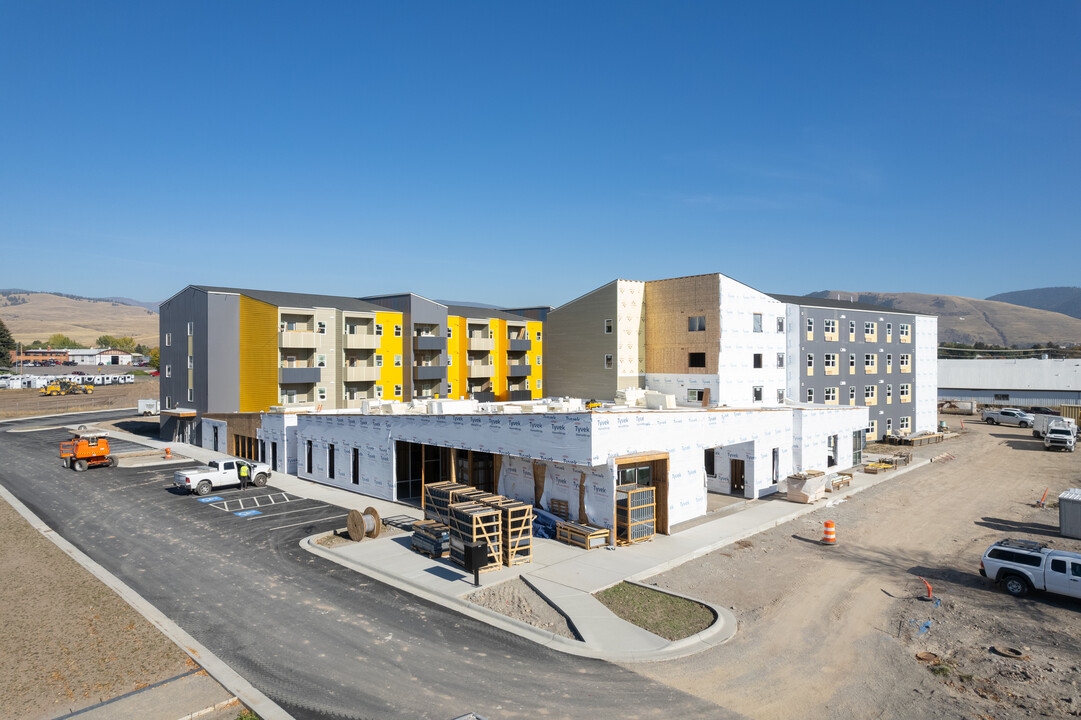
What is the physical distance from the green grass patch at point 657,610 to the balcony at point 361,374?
4095cm

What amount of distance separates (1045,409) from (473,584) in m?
76.7

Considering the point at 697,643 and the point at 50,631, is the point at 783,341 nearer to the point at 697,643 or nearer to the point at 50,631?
the point at 697,643

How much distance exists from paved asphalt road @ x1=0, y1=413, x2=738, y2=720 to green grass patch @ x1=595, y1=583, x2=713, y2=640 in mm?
2379

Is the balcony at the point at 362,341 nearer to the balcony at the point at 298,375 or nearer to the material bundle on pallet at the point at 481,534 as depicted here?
the balcony at the point at 298,375

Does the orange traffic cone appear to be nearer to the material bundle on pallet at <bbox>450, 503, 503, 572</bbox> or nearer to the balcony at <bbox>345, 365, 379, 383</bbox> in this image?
the material bundle on pallet at <bbox>450, 503, 503, 572</bbox>

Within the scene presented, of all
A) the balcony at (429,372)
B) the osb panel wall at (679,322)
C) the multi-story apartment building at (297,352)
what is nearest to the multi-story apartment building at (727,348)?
the osb panel wall at (679,322)

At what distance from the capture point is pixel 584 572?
1925 cm

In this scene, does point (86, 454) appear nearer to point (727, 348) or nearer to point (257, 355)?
point (257, 355)

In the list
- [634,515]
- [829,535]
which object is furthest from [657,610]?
[829,535]

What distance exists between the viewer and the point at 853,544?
22.9 metres

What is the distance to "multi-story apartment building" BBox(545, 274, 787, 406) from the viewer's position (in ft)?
132

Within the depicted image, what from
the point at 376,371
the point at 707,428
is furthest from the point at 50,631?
the point at 376,371

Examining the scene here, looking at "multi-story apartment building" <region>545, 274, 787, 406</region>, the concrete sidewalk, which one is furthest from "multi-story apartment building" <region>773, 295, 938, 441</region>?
the concrete sidewalk

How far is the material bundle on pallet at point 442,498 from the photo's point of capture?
23186mm
